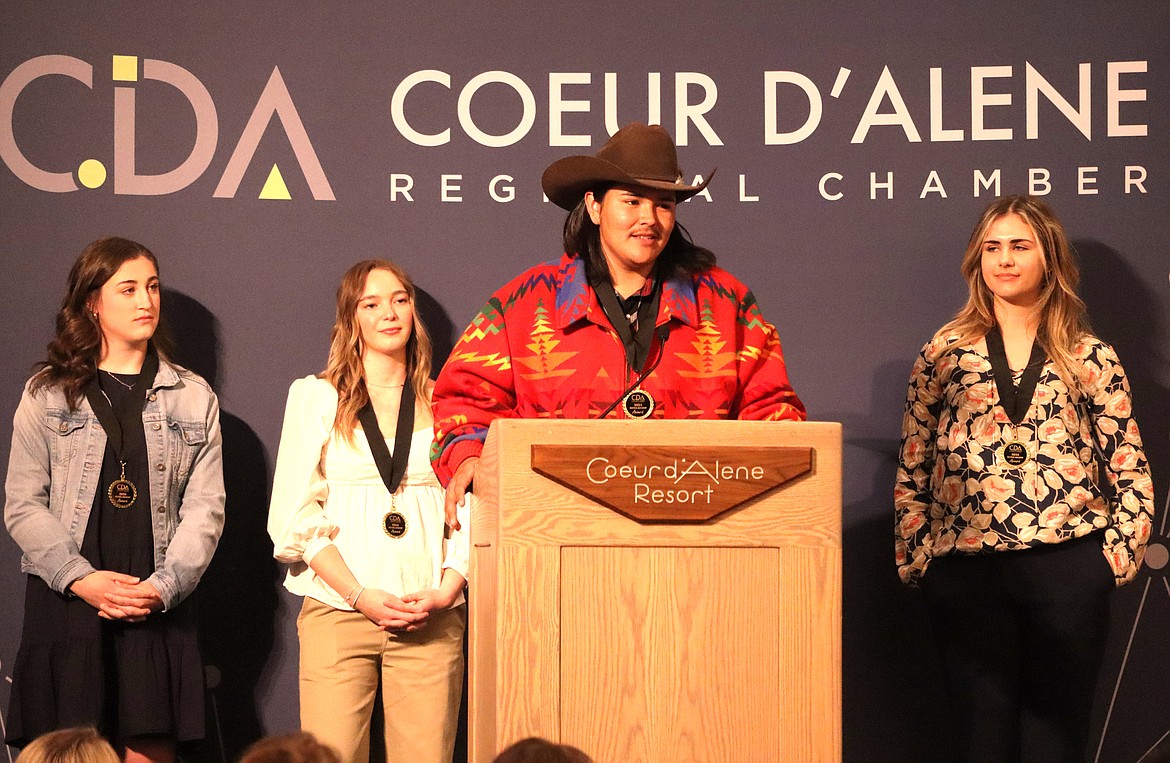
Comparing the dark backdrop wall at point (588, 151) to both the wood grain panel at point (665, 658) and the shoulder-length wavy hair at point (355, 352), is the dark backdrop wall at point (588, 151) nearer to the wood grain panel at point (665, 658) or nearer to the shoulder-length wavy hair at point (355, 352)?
the shoulder-length wavy hair at point (355, 352)

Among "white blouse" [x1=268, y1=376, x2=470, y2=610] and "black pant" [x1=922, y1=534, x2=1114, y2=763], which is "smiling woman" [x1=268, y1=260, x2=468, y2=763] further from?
"black pant" [x1=922, y1=534, x2=1114, y2=763]

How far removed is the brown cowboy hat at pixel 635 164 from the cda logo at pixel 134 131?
1925 millimetres

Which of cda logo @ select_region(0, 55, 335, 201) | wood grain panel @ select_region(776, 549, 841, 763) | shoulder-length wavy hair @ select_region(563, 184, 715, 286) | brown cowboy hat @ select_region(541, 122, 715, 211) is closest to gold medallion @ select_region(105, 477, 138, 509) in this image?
cda logo @ select_region(0, 55, 335, 201)

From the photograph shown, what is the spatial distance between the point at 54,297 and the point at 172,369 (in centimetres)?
68

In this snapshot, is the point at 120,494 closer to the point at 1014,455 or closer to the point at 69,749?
the point at 69,749

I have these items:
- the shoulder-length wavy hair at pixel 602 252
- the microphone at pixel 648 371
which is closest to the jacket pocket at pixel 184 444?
the shoulder-length wavy hair at pixel 602 252

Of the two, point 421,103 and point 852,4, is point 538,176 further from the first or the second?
point 852,4

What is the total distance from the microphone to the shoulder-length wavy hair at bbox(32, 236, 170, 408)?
2114mm

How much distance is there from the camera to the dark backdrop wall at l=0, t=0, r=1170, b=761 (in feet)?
15.6

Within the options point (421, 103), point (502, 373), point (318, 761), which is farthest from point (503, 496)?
point (421, 103)

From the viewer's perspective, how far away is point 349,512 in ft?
13.7

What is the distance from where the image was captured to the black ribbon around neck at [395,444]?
13.8 ft

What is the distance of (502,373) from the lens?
2.99m

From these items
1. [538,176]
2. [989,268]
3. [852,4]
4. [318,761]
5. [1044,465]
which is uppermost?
[852,4]
